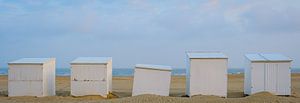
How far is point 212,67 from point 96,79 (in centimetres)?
511

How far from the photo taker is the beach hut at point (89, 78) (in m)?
18.3

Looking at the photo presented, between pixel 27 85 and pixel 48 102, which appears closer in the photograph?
pixel 48 102

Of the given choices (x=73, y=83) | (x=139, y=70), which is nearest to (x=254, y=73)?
(x=139, y=70)

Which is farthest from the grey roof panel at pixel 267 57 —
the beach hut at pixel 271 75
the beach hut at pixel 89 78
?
the beach hut at pixel 89 78

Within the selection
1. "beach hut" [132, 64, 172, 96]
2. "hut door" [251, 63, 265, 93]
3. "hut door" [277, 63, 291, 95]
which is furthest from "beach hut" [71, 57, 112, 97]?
"hut door" [277, 63, 291, 95]

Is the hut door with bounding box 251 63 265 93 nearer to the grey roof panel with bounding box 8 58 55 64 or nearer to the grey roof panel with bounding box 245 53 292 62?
the grey roof panel with bounding box 245 53 292 62

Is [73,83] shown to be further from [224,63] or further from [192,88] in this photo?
[224,63]

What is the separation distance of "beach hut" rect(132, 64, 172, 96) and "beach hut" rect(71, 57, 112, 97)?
4.70 ft

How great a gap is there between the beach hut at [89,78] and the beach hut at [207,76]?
382 cm

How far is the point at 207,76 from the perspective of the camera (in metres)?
17.9

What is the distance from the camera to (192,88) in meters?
17.9

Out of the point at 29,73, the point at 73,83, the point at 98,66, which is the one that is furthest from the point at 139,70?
the point at 29,73

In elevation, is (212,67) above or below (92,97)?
above

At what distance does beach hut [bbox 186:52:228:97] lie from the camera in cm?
1789
